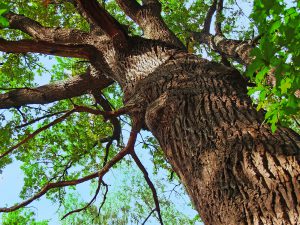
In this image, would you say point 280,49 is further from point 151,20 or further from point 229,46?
point 229,46

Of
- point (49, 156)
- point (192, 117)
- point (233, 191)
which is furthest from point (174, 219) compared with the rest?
point (233, 191)

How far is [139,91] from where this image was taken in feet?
12.0

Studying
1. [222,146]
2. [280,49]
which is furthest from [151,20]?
[280,49]

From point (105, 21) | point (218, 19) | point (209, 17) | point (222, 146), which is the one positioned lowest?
point (222, 146)

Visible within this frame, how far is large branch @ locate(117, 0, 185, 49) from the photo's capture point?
484 centimetres

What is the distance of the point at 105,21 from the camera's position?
4.07 m

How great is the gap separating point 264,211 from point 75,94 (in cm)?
393

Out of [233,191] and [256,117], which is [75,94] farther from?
[233,191]

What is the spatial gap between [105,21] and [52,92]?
1672 millimetres

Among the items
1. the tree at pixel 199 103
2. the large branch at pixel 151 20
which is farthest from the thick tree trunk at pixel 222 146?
the large branch at pixel 151 20

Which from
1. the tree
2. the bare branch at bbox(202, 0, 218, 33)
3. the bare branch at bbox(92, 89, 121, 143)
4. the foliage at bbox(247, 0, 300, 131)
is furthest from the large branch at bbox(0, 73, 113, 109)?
the bare branch at bbox(202, 0, 218, 33)

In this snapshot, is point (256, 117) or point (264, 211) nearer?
point (264, 211)

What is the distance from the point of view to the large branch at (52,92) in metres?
5.30

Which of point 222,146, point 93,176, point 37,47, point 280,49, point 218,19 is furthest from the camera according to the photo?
point 218,19
